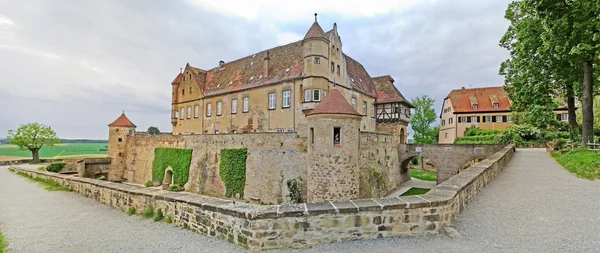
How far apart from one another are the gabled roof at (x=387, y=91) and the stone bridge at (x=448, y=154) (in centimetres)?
599

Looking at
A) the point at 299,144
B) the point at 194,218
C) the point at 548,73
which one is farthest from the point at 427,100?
the point at 194,218

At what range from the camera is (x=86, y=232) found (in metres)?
6.74

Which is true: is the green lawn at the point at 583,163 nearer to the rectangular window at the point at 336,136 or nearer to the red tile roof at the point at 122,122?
the rectangular window at the point at 336,136

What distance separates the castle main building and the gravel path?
462 inches

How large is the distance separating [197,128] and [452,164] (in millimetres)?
25436

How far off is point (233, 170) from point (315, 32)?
11831 mm

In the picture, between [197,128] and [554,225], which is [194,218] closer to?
[554,225]

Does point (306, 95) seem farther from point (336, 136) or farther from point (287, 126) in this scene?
point (336, 136)

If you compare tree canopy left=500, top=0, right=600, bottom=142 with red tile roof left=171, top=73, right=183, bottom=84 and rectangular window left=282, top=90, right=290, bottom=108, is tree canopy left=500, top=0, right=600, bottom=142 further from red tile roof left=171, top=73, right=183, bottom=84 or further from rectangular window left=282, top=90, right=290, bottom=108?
red tile roof left=171, top=73, right=183, bottom=84

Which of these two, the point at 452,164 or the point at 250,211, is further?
the point at 452,164

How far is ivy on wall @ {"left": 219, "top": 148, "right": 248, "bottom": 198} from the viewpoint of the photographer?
1986 cm

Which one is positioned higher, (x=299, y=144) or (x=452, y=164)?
(x=299, y=144)

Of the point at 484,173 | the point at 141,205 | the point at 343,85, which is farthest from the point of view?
the point at 343,85

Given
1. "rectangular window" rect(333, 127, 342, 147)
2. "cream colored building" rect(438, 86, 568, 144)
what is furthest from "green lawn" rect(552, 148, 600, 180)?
"cream colored building" rect(438, 86, 568, 144)
